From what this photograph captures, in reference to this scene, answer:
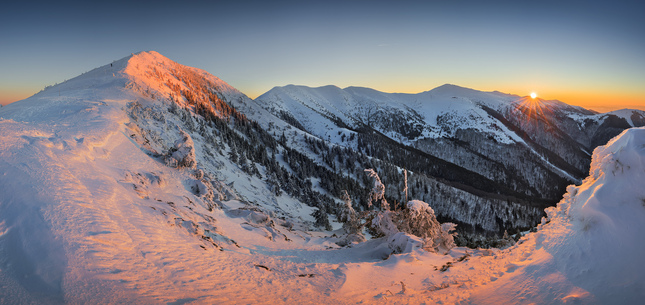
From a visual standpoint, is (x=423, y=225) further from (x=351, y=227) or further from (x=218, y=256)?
(x=218, y=256)

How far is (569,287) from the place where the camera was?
6.92 meters

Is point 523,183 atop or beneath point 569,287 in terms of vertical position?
beneath

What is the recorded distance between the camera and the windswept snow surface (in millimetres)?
6633

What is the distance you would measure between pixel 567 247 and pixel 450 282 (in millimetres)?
4064

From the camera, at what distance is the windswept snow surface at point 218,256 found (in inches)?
261

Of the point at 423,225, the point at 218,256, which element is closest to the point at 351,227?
the point at 423,225

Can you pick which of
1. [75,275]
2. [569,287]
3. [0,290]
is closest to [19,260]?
[0,290]

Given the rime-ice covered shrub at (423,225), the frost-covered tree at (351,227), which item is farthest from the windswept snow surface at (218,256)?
the frost-covered tree at (351,227)

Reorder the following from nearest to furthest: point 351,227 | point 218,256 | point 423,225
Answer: point 218,256, point 423,225, point 351,227

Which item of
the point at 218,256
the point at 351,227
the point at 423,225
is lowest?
the point at 351,227

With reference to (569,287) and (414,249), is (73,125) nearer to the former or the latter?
(414,249)

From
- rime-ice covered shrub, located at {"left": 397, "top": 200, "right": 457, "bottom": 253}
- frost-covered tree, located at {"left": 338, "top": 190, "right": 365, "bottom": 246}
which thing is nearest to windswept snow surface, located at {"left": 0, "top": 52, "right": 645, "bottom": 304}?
rime-ice covered shrub, located at {"left": 397, "top": 200, "right": 457, "bottom": 253}

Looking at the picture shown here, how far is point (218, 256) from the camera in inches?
456

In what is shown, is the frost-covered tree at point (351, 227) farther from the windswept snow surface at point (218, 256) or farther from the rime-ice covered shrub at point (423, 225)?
the windswept snow surface at point (218, 256)
